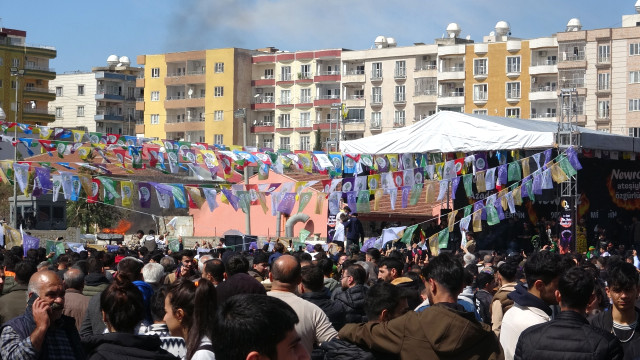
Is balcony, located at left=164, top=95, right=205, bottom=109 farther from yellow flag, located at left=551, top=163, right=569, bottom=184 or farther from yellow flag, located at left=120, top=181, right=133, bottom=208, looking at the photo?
yellow flag, located at left=551, top=163, right=569, bottom=184

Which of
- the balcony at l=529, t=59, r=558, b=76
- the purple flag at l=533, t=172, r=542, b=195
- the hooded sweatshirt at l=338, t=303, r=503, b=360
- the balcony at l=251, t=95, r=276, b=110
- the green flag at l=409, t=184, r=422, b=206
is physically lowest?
the hooded sweatshirt at l=338, t=303, r=503, b=360

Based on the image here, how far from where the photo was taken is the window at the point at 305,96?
8653cm

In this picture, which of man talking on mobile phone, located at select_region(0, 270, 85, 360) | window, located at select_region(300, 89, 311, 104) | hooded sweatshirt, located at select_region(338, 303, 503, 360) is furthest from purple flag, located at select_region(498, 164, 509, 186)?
window, located at select_region(300, 89, 311, 104)

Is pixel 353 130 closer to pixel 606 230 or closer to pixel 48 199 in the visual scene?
pixel 48 199

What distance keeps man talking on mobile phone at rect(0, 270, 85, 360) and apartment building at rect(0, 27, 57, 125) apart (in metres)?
78.1

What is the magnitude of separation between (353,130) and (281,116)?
686cm

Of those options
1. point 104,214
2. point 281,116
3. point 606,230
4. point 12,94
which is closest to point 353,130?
point 281,116

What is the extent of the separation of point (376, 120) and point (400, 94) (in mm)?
2934

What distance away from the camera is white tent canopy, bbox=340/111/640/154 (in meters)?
24.8

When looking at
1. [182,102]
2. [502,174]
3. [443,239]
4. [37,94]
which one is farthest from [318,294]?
[182,102]

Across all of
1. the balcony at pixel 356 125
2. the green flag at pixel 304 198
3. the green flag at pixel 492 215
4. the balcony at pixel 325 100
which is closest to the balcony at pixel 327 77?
the balcony at pixel 325 100

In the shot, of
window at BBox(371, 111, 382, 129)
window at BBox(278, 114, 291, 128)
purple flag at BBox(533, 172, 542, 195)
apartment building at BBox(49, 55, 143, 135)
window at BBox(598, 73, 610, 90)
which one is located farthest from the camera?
apartment building at BBox(49, 55, 143, 135)

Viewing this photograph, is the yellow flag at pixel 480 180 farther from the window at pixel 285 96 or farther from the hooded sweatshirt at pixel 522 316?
the window at pixel 285 96

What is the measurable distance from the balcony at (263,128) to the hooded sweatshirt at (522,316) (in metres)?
82.1
